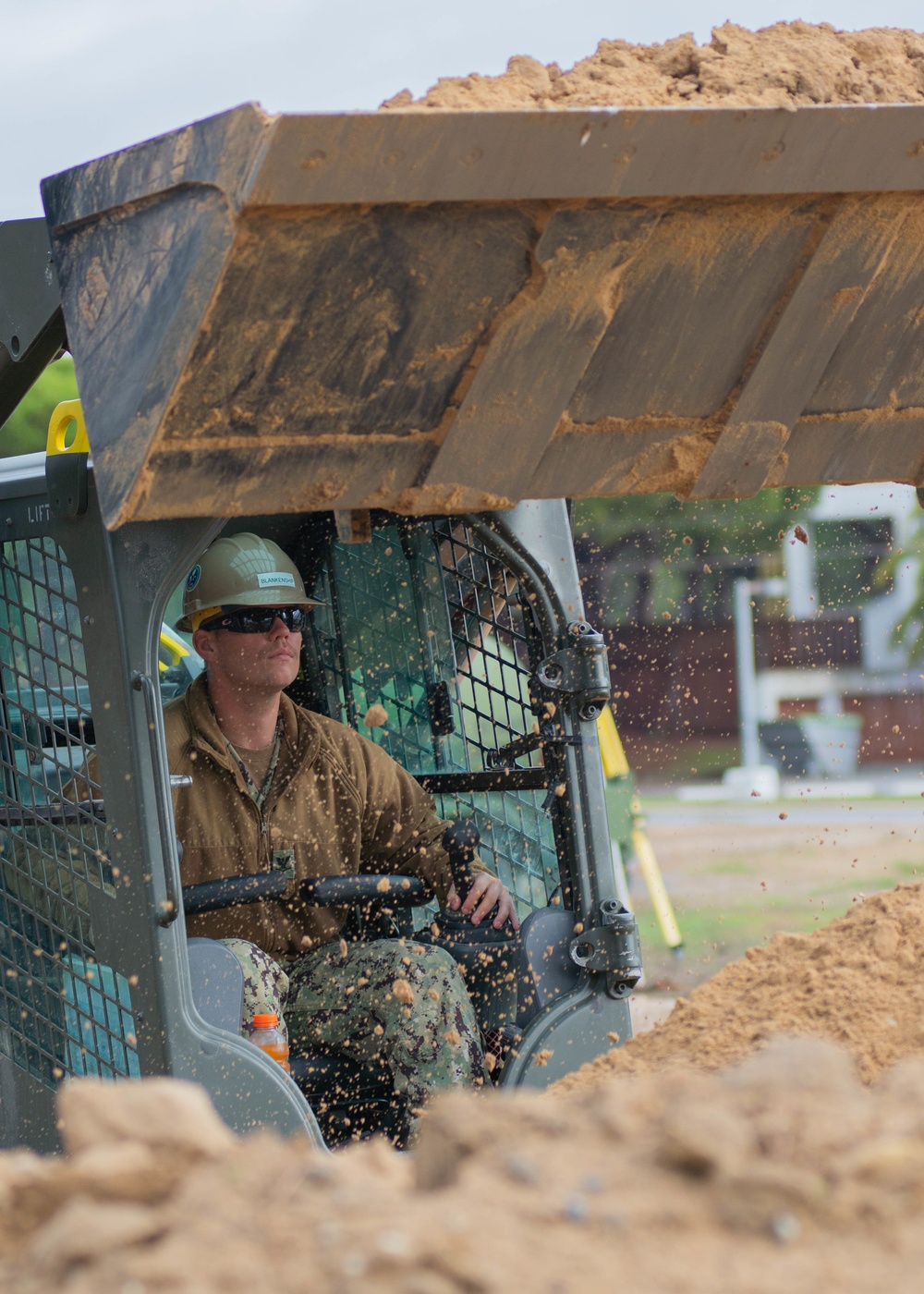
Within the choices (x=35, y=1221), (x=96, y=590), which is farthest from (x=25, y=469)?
(x=35, y=1221)

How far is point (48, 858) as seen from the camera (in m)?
3.04

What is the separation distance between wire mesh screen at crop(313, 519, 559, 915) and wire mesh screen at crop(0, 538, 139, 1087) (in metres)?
1.03

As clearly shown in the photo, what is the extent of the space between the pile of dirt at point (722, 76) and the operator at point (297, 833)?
1625 mm

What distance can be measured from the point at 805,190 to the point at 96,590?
1424 millimetres

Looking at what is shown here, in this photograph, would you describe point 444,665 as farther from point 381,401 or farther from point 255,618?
point 381,401

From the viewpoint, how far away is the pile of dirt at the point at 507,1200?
135cm

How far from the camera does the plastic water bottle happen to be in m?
3.22

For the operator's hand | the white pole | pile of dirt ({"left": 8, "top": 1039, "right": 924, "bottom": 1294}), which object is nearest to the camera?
pile of dirt ({"left": 8, "top": 1039, "right": 924, "bottom": 1294})

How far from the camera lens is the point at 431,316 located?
2.44 meters

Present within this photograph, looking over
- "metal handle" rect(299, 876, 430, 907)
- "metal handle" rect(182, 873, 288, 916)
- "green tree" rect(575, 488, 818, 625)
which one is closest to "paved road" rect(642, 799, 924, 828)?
"green tree" rect(575, 488, 818, 625)

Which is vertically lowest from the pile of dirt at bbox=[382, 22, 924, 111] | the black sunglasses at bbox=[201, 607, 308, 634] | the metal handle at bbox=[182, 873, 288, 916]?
the metal handle at bbox=[182, 873, 288, 916]

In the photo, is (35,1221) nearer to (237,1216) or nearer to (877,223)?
(237,1216)

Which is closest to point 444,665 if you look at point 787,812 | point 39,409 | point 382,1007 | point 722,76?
point 382,1007

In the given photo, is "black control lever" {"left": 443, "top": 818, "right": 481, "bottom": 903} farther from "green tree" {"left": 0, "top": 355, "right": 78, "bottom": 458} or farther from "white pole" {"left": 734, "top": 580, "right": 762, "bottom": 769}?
"white pole" {"left": 734, "top": 580, "right": 762, "bottom": 769}
